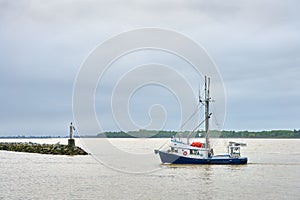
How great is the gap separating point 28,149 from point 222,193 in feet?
284

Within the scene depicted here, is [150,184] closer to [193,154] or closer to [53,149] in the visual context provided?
[193,154]

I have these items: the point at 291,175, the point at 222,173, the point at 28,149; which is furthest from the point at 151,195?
the point at 28,149

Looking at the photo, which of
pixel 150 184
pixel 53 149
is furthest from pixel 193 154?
pixel 53 149

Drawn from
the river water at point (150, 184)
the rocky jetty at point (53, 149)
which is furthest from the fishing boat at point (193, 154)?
the rocky jetty at point (53, 149)

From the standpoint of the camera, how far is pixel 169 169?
234 ft

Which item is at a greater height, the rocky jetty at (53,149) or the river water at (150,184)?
the rocky jetty at (53,149)

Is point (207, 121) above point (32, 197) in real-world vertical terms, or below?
above

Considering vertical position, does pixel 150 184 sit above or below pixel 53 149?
below

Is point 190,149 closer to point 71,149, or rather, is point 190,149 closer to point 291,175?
point 291,175

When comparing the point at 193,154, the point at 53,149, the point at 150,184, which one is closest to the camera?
the point at 150,184

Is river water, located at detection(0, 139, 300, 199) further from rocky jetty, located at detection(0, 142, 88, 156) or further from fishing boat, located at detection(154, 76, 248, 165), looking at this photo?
rocky jetty, located at detection(0, 142, 88, 156)

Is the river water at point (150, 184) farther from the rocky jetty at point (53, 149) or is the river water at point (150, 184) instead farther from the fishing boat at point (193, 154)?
the rocky jetty at point (53, 149)

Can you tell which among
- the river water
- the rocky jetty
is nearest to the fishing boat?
the river water

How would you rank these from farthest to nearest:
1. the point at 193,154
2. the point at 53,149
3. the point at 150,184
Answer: the point at 53,149
the point at 193,154
the point at 150,184
